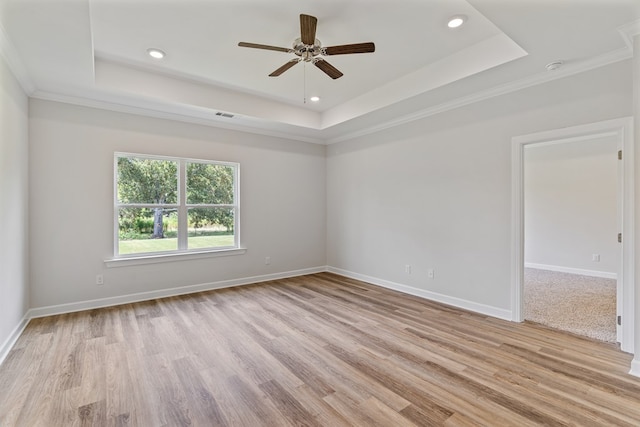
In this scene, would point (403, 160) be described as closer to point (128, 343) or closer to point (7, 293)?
point (128, 343)

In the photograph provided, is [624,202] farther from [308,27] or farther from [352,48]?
[308,27]

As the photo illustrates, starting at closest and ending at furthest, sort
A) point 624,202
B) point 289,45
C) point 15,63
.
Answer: point 624,202 < point 15,63 < point 289,45

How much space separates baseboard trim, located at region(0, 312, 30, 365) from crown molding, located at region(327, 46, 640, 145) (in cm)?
525

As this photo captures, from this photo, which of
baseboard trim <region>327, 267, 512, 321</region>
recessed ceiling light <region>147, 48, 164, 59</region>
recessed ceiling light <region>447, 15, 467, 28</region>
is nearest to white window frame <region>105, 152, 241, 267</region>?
recessed ceiling light <region>147, 48, 164, 59</region>

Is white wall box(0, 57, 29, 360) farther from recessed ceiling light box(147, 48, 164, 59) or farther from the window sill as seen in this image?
recessed ceiling light box(147, 48, 164, 59)

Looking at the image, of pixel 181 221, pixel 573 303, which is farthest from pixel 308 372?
pixel 573 303

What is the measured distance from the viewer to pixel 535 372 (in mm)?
2357

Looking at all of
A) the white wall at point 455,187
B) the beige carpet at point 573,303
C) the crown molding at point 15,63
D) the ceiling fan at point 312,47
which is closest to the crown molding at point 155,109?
the crown molding at point 15,63

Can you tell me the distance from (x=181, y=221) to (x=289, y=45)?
3084 mm

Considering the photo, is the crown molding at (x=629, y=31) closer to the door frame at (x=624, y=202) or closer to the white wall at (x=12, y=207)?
the door frame at (x=624, y=202)

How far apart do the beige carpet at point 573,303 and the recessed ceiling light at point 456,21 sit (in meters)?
3.33

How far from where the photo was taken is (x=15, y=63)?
2824 millimetres

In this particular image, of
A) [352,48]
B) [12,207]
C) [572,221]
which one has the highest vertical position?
[352,48]

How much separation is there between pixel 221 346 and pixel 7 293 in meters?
2.08
